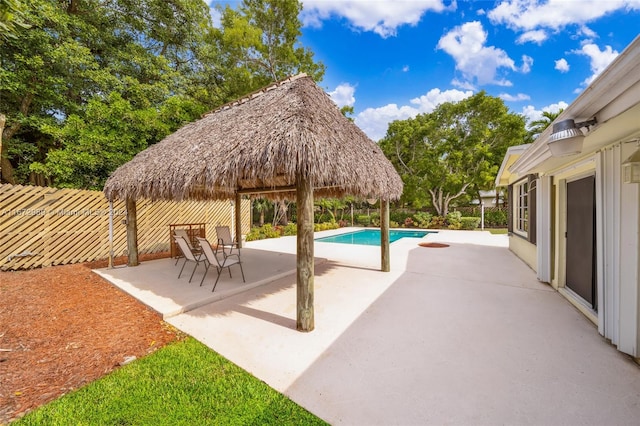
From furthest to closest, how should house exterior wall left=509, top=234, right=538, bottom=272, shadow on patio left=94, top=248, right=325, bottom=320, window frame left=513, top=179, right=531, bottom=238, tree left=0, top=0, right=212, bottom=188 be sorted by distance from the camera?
tree left=0, top=0, right=212, bottom=188 < window frame left=513, top=179, right=531, bottom=238 < house exterior wall left=509, top=234, right=538, bottom=272 < shadow on patio left=94, top=248, right=325, bottom=320

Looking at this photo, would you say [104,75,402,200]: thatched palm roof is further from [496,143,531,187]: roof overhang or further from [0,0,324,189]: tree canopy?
[0,0,324,189]: tree canopy

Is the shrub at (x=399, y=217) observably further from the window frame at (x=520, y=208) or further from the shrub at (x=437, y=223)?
A: the window frame at (x=520, y=208)

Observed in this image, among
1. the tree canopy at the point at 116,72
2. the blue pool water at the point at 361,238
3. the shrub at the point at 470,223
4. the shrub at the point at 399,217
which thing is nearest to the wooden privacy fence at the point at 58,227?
the tree canopy at the point at 116,72

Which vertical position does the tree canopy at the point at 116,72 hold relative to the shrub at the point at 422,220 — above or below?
above

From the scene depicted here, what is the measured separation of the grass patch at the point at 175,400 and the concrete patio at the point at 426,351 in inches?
7.5

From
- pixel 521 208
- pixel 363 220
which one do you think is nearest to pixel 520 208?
pixel 521 208

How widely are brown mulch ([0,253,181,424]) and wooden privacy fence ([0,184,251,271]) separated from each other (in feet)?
4.59

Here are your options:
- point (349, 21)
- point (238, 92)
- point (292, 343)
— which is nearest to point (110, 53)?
→ point (238, 92)

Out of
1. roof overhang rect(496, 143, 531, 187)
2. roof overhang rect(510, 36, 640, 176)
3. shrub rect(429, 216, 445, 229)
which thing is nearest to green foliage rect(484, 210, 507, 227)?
shrub rect(429, 216, 445, 229)

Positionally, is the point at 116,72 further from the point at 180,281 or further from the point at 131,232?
the point at 180,281

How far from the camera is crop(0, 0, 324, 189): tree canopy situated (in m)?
9.82

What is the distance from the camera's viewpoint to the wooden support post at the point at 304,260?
365cm

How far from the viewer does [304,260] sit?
3.66 meters

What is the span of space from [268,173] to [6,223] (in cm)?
786
